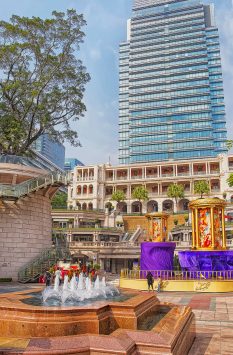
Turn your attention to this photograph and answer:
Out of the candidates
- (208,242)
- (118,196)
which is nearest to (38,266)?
(208,242)

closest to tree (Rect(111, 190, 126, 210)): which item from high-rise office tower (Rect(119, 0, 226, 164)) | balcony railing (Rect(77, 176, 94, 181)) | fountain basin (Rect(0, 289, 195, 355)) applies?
balcony railing (Rect(77, 176, 94, 181))

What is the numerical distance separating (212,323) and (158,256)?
12495 mm

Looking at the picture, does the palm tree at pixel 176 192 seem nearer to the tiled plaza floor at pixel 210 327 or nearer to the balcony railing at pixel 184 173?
the balcony railing at pixel 184 173

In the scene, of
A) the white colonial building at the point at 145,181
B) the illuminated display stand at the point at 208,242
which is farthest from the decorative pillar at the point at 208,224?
the white colonial building at the point at 145,181

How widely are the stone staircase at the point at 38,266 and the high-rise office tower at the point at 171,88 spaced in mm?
79514

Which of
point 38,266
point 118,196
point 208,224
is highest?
point 118,196

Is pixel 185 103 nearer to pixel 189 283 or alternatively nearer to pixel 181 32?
pixel 181 32

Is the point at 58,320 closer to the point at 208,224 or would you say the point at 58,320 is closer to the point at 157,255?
the point at 157,255

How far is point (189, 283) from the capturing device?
21938 mm

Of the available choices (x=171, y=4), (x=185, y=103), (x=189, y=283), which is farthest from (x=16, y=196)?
(x=171, y=4)

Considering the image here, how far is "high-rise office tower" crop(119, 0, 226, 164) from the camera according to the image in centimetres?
10850

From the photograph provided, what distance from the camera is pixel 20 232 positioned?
28703 mm

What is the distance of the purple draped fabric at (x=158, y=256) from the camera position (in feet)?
79.4

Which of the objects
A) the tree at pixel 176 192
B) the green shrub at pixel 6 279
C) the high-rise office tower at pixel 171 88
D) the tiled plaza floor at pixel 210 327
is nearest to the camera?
the tiled plaza floor at pixel 210 327
